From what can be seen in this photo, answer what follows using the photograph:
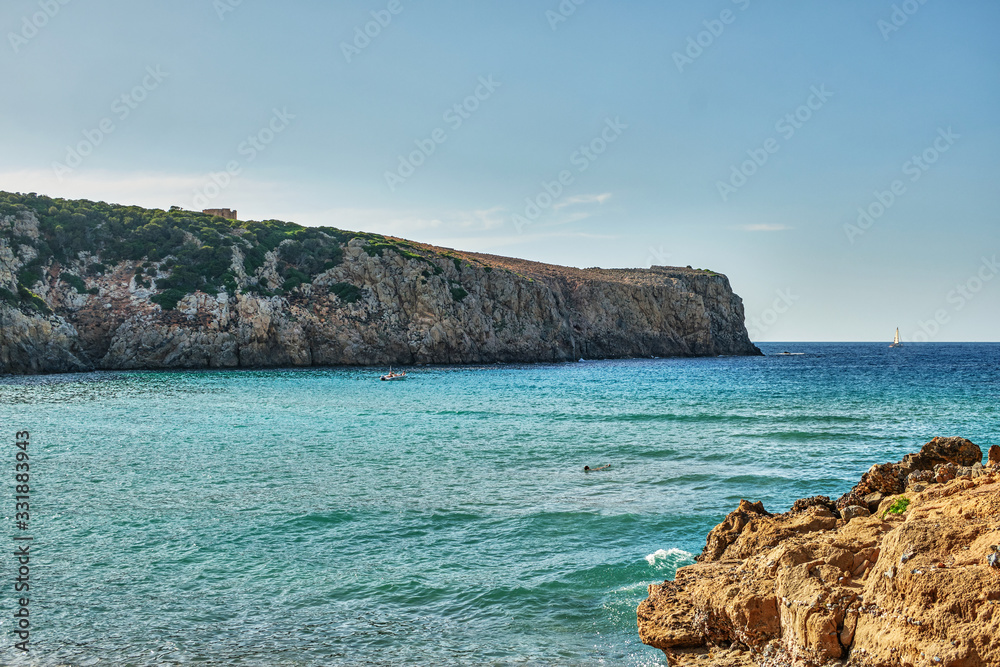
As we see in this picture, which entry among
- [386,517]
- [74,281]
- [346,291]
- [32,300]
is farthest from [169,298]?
[386,517]

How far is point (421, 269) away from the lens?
72.6m

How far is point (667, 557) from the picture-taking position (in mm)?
9266

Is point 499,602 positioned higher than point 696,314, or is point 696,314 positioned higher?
point 696,314

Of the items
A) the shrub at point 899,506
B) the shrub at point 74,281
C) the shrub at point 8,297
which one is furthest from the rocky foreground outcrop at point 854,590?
the shrub at point 74,281

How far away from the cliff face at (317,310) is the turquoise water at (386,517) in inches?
1070

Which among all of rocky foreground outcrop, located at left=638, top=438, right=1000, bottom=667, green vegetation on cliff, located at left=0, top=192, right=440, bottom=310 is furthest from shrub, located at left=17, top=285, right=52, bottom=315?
rocky foreground outcrop, located at left=638, top=438, right=1000, bottom=667

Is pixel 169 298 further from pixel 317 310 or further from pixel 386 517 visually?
pixel 386 517

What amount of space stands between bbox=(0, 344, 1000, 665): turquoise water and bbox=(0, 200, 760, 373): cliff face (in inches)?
1070

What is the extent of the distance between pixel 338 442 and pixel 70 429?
921 centimetres

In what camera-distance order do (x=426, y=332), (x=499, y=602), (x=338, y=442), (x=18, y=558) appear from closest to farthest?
(x=499, y=602)
(x=18, y=558)
(x=338, y=442)
(x=426, y=332)

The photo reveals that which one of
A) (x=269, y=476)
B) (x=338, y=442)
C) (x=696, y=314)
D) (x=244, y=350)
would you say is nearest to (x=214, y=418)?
(x=338, y=442)

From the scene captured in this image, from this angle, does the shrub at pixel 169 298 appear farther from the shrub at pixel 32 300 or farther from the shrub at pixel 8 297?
the shrub at pixel 8 297

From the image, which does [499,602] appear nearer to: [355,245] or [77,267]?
[77,267]

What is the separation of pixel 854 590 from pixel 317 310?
64037mm
